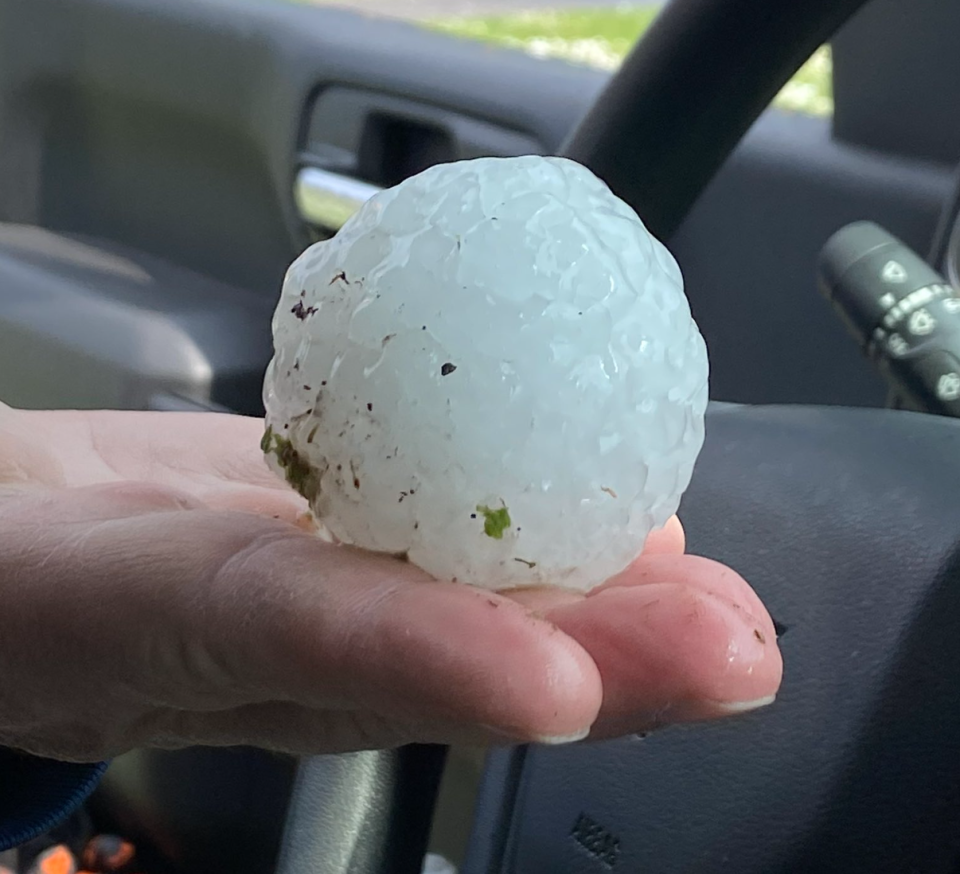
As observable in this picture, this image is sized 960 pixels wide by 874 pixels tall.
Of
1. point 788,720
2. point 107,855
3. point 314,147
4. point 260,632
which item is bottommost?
point 107,855

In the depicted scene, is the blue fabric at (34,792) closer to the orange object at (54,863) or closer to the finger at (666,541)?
the finger at (666,541)

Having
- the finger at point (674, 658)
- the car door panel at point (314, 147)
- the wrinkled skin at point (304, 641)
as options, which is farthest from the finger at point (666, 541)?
the car door panel at point (314, 147)

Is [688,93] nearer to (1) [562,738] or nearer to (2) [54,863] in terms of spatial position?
(1) [562,738]

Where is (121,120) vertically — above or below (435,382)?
below

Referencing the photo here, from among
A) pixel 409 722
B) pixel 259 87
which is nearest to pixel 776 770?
pixel 409 722

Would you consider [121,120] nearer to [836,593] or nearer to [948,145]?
[948,145]

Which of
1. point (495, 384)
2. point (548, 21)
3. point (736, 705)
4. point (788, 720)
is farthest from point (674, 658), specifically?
point (548, 21)
